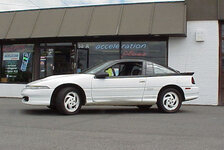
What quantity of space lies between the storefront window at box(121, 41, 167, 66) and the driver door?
415 cm

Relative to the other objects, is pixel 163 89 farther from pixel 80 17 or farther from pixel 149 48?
pixel 80 17

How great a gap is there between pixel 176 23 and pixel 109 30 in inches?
102

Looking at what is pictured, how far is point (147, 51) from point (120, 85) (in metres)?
4.87

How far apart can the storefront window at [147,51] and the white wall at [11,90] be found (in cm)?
491

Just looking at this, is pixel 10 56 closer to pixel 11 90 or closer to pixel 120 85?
pixel 11 90

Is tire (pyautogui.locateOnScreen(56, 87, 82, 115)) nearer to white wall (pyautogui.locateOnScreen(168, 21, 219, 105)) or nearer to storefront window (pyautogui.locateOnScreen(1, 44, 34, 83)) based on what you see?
white wall (pyautogui.locateOnScreen(168, 21, 219, 105))

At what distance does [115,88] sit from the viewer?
825 centimetres

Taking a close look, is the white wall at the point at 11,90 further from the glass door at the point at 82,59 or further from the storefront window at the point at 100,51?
the storefront window at the point at 100,51

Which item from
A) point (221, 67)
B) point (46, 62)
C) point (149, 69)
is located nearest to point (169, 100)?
point (149, 69)

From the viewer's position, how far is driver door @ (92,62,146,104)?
8.16 meters

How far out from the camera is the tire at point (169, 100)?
341 inches

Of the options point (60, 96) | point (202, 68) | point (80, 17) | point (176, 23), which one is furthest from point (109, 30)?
point (60, 96)

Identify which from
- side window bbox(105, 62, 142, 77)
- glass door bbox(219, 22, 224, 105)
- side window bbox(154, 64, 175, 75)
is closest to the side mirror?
side window bbox(105, 62, 142, 77)

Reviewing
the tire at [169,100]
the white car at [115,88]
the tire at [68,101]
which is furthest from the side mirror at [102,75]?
the tire at [169,100]
